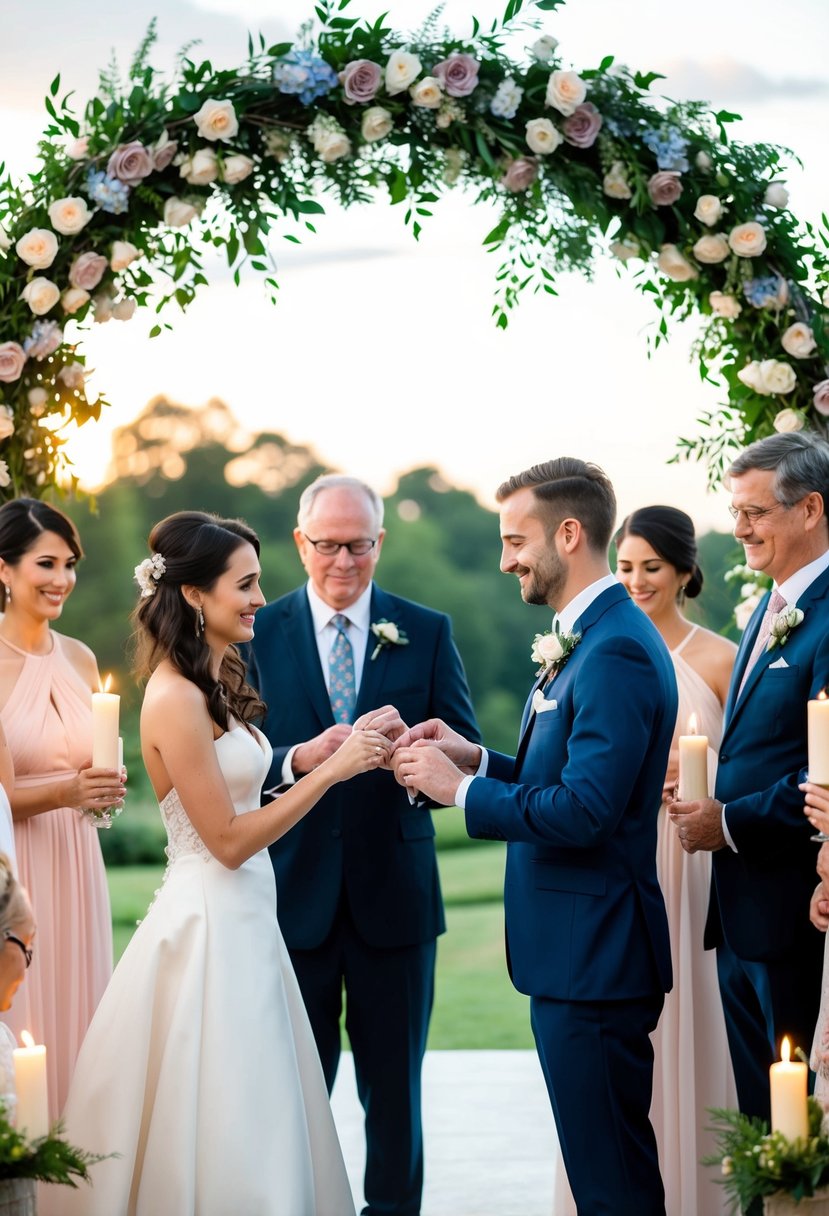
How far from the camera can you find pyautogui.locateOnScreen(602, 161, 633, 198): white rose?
4.68 meters

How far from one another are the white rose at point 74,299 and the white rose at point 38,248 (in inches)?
4.9

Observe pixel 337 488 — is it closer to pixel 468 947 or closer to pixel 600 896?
pixel 600 896

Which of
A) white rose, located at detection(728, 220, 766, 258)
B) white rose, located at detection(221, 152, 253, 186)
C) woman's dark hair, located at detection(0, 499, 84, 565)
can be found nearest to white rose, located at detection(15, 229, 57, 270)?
white rose, located at detection(221, 152, 253, 186)

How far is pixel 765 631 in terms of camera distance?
418 centimetres

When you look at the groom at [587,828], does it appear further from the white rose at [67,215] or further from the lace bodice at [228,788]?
the white rose at [67,215]

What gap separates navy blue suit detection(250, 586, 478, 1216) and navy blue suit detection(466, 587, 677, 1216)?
106cm

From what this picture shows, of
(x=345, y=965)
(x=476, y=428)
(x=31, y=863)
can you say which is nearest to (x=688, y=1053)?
(x=345, y=965)

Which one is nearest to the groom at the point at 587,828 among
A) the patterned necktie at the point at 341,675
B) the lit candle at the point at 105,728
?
the lit candle at the point at 105,728

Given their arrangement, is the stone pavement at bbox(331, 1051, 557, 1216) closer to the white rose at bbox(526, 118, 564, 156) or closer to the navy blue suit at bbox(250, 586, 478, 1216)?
the navy blue suit at bbox(250, 586, 478, 1216)

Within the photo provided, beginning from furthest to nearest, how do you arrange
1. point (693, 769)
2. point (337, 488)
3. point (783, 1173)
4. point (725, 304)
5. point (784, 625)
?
point (337, 488)
point (725, 304)
point (784, 625)
point (693, 769)
point (783, 1173)

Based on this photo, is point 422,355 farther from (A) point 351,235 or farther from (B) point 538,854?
(B) point 538,854

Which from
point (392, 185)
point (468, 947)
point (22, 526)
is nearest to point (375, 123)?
point (392, 185)

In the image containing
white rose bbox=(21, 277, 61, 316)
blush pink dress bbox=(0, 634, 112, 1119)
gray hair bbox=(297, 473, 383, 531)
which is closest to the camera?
white rose bbox=(21, 277, 61, 316)

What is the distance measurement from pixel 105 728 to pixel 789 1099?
2101 millimetres
